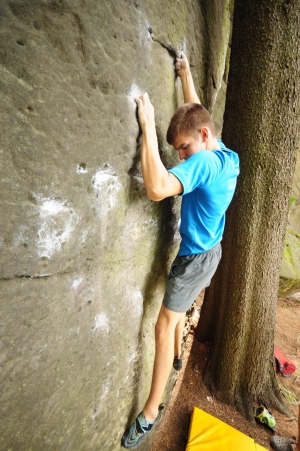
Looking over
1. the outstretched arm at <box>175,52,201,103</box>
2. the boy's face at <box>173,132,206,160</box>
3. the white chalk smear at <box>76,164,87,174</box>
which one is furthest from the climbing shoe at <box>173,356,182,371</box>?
the outstretched arm at <box>175,52,201,103</box>

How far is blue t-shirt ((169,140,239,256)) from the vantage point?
1513 millimetres

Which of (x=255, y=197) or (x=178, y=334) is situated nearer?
(x=178, y=334)

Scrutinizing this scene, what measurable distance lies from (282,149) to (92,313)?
2.06 m

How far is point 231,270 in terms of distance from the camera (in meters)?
2.71

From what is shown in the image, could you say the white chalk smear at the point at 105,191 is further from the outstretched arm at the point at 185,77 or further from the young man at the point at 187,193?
the outstretched arm at the point at 185,77

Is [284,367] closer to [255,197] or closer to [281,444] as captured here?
[281,444]

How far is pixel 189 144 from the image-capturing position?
65.1 inches

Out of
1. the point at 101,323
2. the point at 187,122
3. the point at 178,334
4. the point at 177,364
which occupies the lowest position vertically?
the point at 177,364

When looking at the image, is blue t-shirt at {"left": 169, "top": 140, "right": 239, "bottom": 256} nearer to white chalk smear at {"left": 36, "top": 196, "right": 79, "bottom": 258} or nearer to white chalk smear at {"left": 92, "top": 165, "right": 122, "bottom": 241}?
white chalk smear at {"left": 92, "top": 165, "right": 122, "bottom": 241}

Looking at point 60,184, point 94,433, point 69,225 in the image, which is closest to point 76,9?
point 60,184

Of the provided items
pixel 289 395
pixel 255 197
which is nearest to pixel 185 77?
pixel 255 197

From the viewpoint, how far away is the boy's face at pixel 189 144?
5.38 ft

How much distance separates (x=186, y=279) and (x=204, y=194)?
1.90ft

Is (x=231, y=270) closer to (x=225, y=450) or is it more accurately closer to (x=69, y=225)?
(x=225, y=450)
